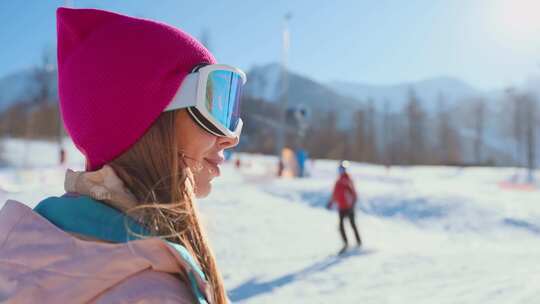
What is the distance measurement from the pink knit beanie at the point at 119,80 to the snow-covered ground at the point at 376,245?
0.39m

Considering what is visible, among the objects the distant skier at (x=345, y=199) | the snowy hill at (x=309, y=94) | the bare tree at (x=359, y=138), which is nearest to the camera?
the distant skier at (x=345, y=199)

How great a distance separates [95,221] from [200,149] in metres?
0.32

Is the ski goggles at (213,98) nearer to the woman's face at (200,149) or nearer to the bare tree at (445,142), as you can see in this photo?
the woman's face at (200,149)

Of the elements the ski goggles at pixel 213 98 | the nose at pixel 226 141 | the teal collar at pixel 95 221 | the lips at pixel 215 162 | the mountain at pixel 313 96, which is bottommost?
the teal collar at pixel 95 221

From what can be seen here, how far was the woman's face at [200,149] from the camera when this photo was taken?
104 centimetres

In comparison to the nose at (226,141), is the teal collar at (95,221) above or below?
below

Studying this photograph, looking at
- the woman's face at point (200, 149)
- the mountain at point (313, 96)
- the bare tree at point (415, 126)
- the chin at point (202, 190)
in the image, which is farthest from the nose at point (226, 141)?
the mountain at point (313, 96)

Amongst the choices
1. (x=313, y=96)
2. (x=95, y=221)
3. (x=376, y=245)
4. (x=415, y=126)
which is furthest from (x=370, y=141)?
(x=95, y=221)

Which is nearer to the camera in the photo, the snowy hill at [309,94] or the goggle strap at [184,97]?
the goggle strap at [184,97]

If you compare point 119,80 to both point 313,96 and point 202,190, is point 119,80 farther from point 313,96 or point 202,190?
point 313,96

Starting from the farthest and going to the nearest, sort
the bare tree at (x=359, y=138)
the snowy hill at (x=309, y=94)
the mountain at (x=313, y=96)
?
the snowy hill at (x=309, y=94) → the mountain at (x=313, y=96) → the bare tree at (x=359, y=138)

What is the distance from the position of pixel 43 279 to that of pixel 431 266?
6.53 meters

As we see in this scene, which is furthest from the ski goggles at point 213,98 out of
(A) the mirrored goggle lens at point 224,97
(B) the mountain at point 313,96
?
(B) the mountain at point 313,96

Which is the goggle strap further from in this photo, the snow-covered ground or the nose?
the snow-covered ground
